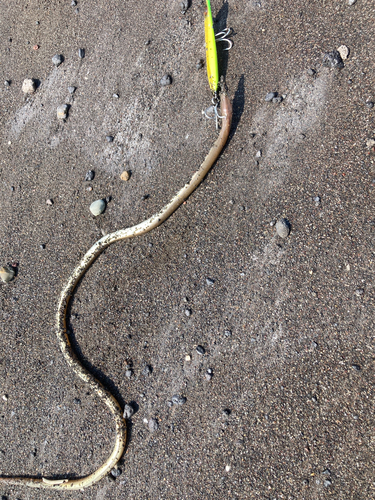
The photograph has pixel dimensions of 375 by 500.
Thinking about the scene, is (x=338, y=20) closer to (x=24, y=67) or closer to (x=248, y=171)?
(x=248, y=171)

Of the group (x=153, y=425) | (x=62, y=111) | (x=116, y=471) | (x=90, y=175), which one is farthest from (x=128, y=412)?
(x=62, y=111)

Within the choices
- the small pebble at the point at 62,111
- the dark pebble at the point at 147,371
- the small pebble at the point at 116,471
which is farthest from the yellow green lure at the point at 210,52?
the small pebble at the point at 116,471

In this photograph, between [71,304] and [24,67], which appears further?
[24,67]

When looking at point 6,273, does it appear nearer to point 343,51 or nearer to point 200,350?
point 200,350

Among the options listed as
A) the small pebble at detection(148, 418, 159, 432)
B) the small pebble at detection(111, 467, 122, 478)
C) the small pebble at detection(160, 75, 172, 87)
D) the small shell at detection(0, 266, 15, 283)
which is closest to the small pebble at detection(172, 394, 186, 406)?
the small pebble at detection(148, 418, 159, 432)

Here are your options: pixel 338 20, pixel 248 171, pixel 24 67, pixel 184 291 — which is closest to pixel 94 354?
pixel 184 291

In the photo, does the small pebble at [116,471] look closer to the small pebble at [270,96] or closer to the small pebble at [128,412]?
the small pebble at [128,412]
